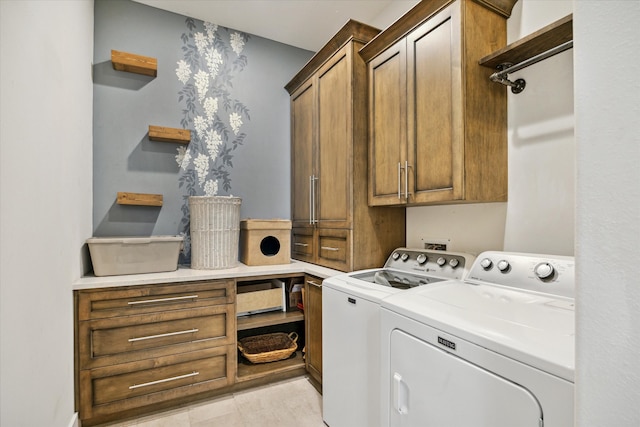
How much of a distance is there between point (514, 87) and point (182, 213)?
2.45m

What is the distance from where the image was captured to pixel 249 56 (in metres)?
2.82

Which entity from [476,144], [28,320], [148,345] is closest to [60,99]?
[28,320]

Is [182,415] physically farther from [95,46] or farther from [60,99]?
[95,46]

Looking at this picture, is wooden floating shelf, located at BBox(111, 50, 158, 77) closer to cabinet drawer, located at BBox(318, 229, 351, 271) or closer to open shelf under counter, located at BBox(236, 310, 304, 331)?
cabinet drawer, located at BBox(318, 229, 351, 271)

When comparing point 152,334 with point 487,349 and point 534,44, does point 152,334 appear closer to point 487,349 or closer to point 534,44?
point 487,349

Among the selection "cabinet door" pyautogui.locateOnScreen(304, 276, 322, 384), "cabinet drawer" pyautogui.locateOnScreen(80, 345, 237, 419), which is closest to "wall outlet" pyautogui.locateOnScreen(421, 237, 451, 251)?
"cabinet door" pyautogui.locateOnScreen(304, 276, 322, 384)

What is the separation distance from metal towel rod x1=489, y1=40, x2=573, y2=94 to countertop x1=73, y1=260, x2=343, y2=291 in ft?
4.64

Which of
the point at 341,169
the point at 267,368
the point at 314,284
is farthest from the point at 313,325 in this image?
the point at 341,169

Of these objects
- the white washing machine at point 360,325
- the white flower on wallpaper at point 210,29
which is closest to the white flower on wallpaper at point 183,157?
the white flower on wallpaper at point 210,29

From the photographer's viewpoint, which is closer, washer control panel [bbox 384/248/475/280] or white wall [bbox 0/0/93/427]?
Result: white wall [bbox 0/0/93/427]

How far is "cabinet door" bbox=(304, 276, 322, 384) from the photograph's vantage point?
211 cm

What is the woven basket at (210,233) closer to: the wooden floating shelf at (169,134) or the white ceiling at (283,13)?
the wooden floating shelf at (169,134)

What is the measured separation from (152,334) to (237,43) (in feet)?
8.04

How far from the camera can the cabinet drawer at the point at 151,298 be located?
177cm
